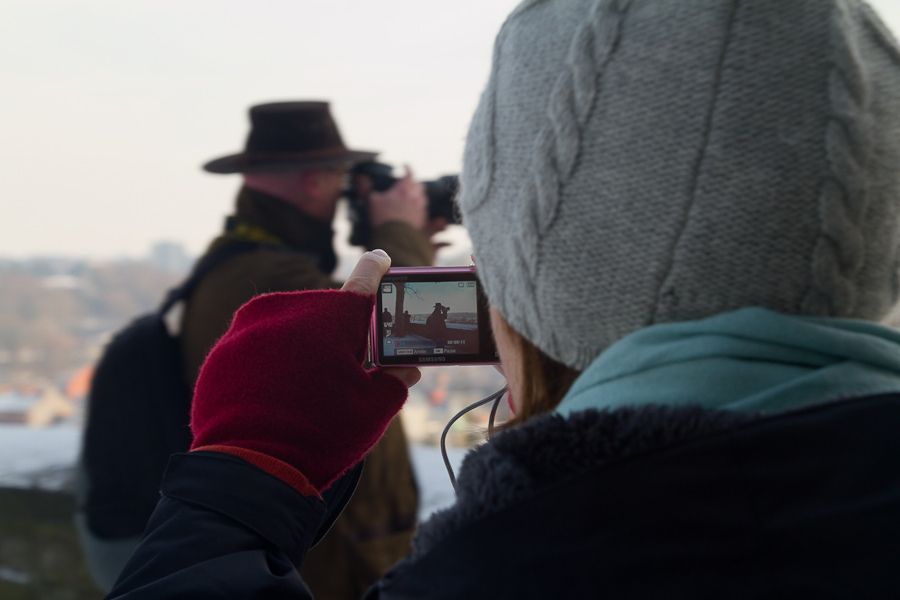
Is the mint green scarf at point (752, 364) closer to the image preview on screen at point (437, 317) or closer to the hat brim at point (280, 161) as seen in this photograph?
the image preview on screen at point (437, 317)

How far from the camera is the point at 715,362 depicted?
0.63 m

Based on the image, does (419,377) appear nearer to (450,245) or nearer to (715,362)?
(715,362)

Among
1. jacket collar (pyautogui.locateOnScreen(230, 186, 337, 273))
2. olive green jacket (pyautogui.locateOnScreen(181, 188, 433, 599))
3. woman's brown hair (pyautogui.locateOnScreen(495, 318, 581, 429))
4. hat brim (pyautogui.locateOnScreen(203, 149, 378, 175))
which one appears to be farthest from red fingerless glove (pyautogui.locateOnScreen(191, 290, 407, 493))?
hat brim (pyautogui.locateOnScreen(203, 149, 378, 175))

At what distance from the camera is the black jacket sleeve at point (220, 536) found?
0.79m

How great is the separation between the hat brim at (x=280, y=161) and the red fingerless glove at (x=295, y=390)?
60.8 inches

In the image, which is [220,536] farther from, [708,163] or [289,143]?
[289,143]

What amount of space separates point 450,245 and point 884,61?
96cm

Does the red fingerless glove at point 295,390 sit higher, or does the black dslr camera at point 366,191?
the red fingerless glove at point 295,390

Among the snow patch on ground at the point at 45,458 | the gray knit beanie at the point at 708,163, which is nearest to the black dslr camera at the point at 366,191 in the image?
the snow patch on ground at the point at 45,458

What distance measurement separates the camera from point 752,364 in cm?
63

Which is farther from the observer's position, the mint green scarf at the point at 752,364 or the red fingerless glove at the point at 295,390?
the red fingerless glove at the point at 295,390

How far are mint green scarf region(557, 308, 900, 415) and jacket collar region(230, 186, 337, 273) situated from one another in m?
1.75

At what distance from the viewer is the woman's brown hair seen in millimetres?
783

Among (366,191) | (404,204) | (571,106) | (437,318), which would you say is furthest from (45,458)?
(571,106)
